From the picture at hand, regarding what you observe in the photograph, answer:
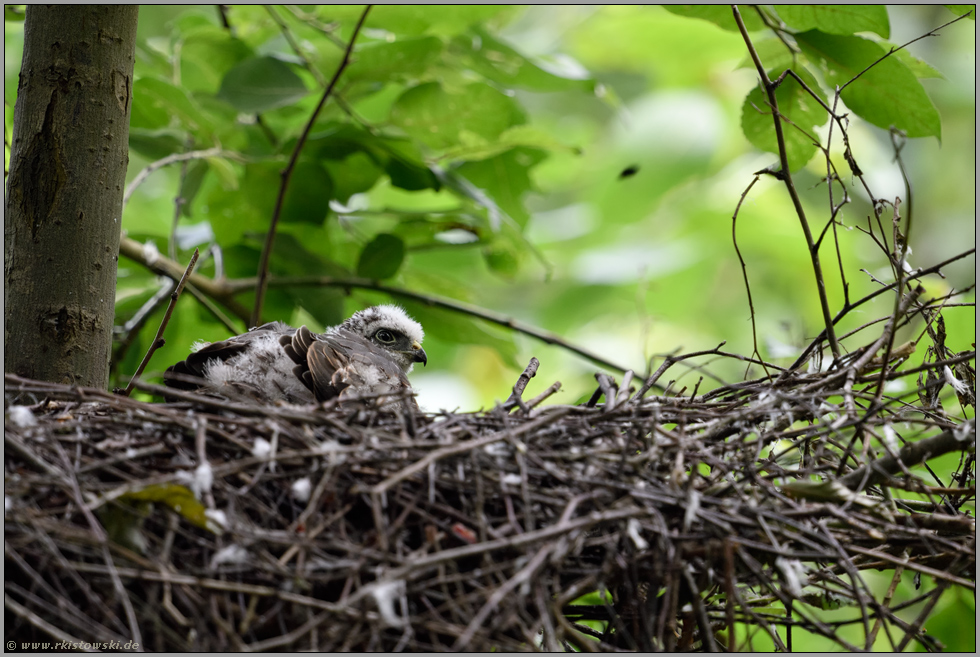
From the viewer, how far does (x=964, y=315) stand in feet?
10.6

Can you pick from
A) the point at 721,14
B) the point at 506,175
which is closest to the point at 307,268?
the point at 506,175

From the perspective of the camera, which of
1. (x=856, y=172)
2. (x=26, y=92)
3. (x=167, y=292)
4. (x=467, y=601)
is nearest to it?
(x=467, y=601)

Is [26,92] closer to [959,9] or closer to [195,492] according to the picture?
[195,492]

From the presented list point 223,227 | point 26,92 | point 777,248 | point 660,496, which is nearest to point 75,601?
point 660,496

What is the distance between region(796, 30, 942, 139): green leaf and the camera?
2953mm

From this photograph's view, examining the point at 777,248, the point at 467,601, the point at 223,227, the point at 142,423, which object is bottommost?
the point at 467,601

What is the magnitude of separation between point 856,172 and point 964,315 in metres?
1.19

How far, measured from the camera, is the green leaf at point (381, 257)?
4125mm

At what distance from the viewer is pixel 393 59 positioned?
153 inches

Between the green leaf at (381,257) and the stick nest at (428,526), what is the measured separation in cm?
194

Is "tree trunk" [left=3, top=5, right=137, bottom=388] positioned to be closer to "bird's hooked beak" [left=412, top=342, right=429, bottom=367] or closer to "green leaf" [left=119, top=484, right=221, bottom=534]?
"green leaf" [left=119, top=484, right=221, bottom=534]

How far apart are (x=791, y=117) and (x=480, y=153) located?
1.64 meters

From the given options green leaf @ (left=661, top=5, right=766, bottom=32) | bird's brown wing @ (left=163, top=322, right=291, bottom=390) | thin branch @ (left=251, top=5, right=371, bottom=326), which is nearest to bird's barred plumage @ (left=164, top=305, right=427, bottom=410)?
bird's brown wing @ (left=163, top=322, right=291, bottom=390)

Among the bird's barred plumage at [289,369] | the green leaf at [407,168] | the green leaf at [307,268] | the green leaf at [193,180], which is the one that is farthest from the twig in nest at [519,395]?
the green leaf at [193,180]
